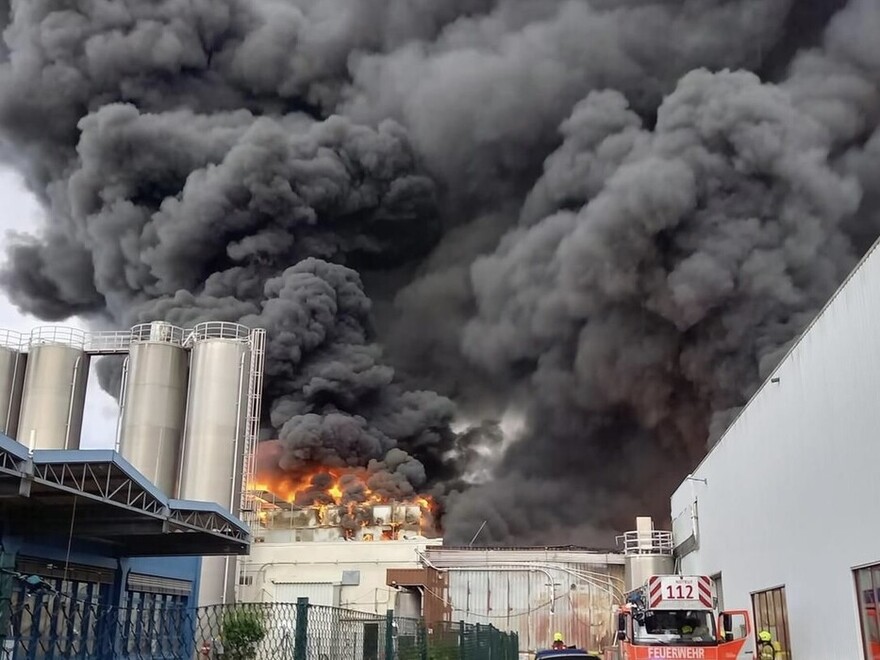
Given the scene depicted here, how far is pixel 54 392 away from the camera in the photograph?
31.2 m

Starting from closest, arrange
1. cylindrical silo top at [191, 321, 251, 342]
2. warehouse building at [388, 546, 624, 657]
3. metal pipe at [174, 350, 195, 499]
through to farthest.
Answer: metal pipe at [174, 350, 195, 499]
warehouse building at [388, 546, 624, 657]
cylindrical silo top at [191, 321, 251, 342]

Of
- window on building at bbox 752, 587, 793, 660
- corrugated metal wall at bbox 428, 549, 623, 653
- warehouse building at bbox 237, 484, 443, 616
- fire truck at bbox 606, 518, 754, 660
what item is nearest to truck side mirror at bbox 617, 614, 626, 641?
fire truck at bbox 606, 518, 754, 660

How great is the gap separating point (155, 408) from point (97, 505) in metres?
18.8

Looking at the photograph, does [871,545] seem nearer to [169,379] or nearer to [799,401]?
[799,401]

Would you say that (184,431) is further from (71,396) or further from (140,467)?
(71,396)

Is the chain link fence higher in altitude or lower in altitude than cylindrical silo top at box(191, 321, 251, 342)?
lower

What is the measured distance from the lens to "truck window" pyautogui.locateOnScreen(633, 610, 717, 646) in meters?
14.1

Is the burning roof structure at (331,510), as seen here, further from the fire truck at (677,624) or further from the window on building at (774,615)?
the fire truck at (677,624)

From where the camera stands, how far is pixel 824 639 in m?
13.9

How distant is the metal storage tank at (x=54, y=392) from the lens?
30828mm

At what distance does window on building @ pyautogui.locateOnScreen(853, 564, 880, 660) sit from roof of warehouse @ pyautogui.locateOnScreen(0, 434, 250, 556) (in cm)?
946

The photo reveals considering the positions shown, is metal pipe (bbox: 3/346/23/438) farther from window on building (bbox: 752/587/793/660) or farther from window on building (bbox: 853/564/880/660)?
window on building (bbox: 853/564/880/660)

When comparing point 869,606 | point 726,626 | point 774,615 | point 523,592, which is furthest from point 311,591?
point 869,606

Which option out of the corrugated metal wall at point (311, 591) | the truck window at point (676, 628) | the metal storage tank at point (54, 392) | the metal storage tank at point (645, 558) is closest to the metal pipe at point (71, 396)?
the metal storage tank at point (54, 392)
